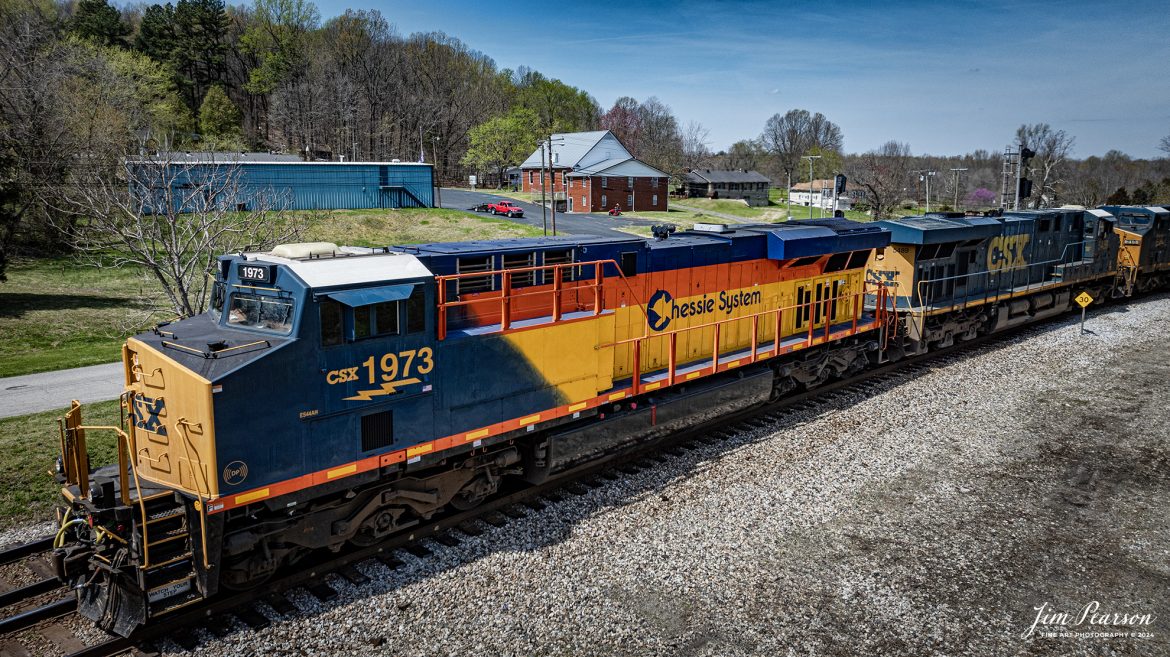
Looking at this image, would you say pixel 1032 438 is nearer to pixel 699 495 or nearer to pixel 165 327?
pixel 699 495

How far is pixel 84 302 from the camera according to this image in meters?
23.3

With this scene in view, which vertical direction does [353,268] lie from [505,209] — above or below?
below

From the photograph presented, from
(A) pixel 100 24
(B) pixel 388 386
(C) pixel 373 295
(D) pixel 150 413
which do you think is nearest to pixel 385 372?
(B) pixel 388 386

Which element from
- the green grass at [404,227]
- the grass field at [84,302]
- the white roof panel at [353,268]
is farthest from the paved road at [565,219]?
the white roof panel at [353,268]

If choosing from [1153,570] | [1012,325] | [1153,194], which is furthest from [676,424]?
[1153,194]

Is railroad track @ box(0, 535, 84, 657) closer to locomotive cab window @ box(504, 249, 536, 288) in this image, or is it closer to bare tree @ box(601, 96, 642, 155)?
locomotive cab window @ box(504, 249, 536, 288)

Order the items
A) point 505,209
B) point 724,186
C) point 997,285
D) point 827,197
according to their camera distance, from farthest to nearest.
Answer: point 724,186, point 827,197, point 505,209, point 997,285

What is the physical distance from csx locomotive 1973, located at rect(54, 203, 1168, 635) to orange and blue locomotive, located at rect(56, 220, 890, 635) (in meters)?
0.02

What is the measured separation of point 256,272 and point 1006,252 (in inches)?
775

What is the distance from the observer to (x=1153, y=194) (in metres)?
66.2

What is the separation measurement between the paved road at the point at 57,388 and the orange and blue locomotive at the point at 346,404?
624cm

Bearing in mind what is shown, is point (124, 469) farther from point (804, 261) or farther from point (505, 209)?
point (505, 209)

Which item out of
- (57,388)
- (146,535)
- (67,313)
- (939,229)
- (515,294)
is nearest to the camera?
(146,535)

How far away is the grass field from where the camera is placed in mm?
17344
